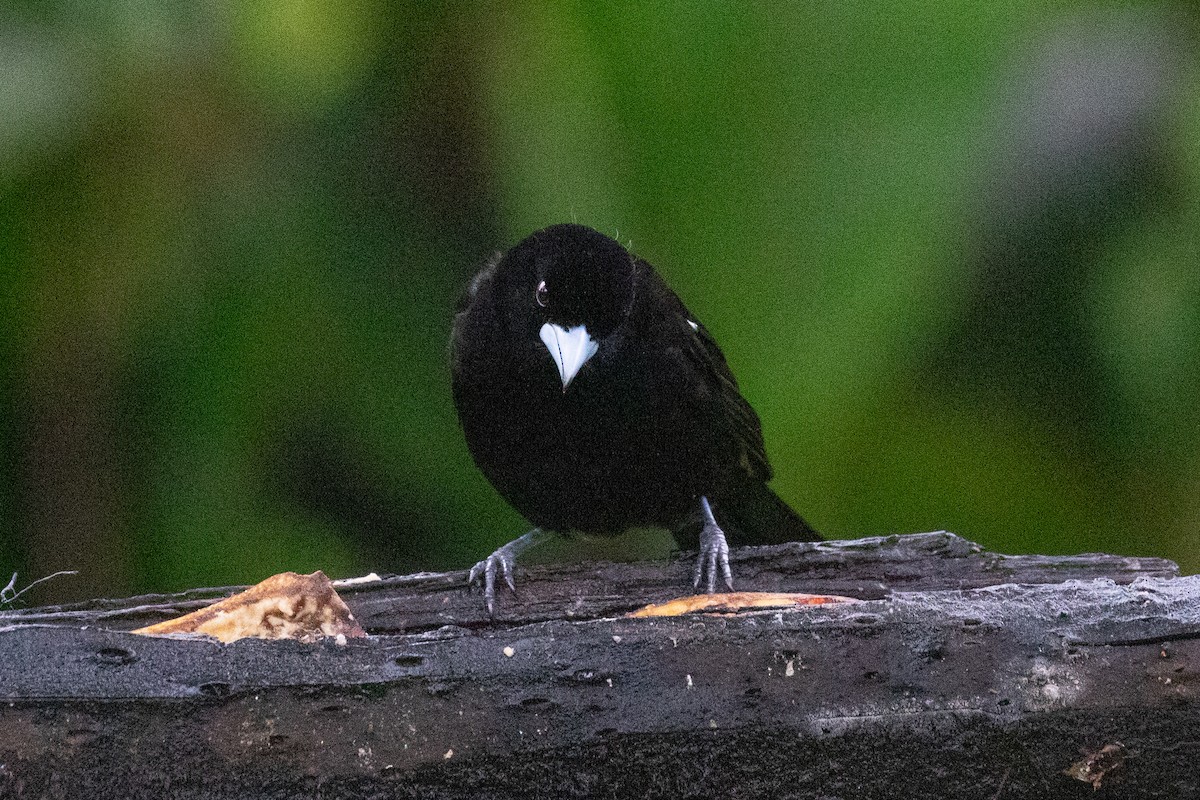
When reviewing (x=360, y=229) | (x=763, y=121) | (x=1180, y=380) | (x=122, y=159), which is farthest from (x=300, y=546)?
(x=1180, y=380)

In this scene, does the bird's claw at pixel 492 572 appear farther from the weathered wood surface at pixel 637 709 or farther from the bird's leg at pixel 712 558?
the weathered wood surface at pixel 637 709

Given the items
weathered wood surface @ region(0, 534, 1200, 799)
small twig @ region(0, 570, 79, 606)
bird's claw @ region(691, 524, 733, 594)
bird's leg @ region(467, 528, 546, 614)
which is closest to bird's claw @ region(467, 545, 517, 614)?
bird's leg @ region(467, 528, 546, 614)

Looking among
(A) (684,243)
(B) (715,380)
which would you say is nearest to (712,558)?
(B) (715,380)

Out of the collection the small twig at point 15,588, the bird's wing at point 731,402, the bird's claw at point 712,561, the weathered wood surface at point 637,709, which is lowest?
the weathered wood surface at point 637,709

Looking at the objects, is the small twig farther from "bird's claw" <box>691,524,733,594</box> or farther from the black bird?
"bird's claw" <box>691,524,733,594</box>

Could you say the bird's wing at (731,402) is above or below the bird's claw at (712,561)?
above

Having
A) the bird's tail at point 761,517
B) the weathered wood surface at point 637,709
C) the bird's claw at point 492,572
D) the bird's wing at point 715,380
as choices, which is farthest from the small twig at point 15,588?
the bird's tail at point 761,517

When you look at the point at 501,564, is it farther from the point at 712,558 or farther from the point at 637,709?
the point at 637,709
